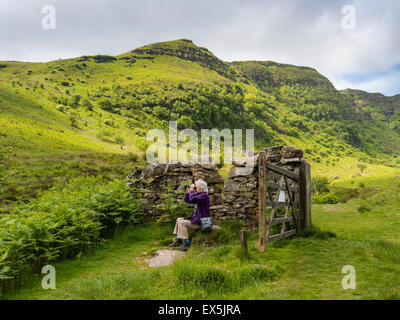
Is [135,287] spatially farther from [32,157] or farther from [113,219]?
[32,157]

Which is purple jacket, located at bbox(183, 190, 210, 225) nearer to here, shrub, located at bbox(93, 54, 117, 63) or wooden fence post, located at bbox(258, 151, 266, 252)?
wooden fence post, located at bbox(258, 151, 266, 252)

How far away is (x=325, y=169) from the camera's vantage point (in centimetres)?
10738

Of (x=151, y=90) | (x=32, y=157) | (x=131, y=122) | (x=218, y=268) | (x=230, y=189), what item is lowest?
(x=218, y=268)

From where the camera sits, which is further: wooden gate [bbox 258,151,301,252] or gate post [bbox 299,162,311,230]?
gate post [bbox 299,162,311,230]

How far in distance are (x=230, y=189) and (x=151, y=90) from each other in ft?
435

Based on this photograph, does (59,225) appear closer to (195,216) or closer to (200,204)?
(195,216)

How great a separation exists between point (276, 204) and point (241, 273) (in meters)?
2.37

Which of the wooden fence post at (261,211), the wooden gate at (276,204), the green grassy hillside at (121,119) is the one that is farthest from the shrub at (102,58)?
the wooden fence post at (261,211)

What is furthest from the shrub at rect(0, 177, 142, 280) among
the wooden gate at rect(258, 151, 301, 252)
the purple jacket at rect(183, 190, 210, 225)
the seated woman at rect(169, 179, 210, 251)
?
the wooden gate at rect(258, 151, 301, 252)

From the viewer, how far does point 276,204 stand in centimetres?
696

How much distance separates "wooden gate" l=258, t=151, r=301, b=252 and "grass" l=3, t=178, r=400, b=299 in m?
0.38

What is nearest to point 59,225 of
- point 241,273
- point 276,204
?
point 241,273

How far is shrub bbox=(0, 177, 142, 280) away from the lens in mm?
6008
